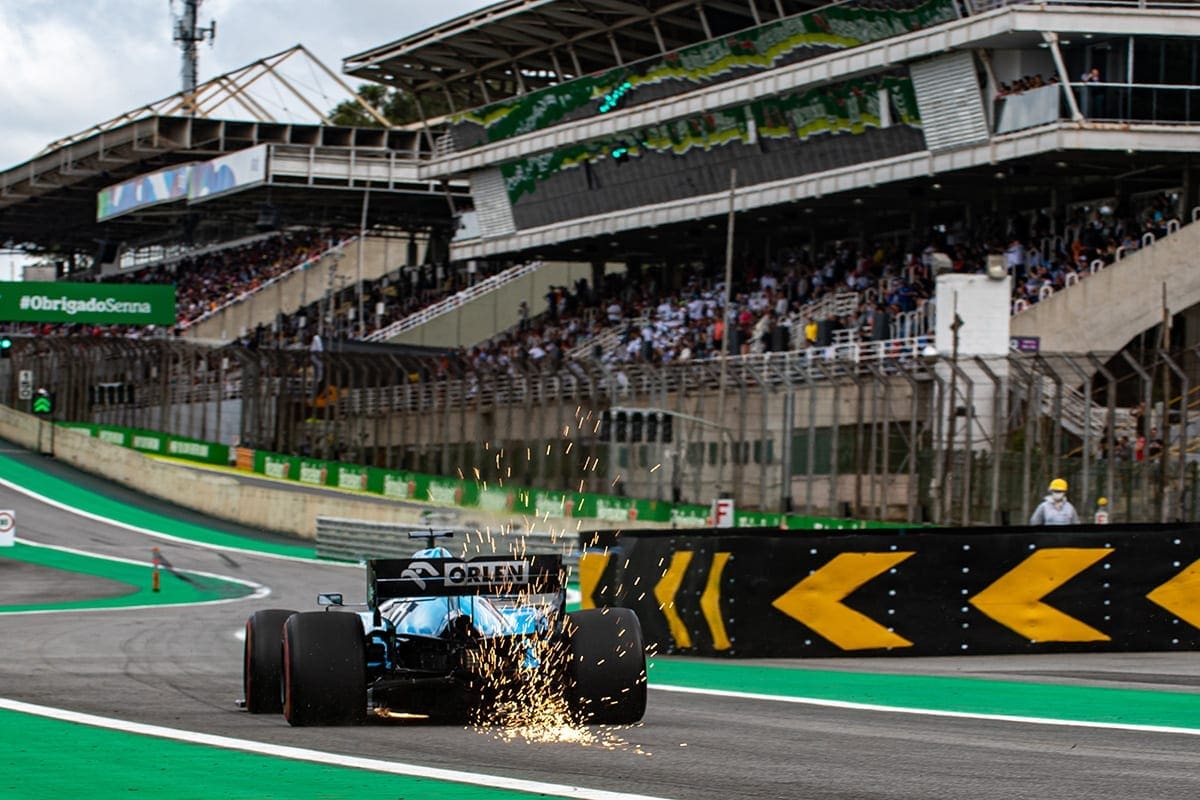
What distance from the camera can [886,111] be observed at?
41750 millimetres

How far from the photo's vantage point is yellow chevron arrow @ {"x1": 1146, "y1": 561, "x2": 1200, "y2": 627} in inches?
587

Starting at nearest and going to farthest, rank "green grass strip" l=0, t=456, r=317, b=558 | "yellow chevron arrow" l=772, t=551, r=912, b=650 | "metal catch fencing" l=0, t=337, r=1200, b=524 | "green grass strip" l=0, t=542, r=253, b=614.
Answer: "yellow chevron arrow" l=772, t=551, r=912, b=650
"green grass strip" l=0, t=542, r=253, b=614
"metal catch fencing" l=0, t=337, r=1200, b=524
"green grass strip" l=0, t=456, r=317, b=558

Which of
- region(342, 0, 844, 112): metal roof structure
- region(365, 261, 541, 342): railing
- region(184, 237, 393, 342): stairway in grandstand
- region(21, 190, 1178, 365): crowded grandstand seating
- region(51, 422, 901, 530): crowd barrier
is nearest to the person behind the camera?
region(51, 422, 901, 530): crowd barrier

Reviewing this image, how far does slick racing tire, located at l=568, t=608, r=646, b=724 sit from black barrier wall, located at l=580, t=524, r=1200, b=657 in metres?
5.21

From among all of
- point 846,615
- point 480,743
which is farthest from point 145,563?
point 480,743

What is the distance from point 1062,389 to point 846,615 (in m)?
14.0

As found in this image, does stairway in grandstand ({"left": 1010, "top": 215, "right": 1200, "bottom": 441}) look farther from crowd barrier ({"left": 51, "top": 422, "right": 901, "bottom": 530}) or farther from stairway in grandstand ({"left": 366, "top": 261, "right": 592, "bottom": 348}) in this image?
stairway in grandstand ({"left": 366, "top": 261, "right": 592, "bottom": 348})

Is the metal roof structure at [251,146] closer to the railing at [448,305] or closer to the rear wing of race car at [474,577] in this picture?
the railing at [448,305]

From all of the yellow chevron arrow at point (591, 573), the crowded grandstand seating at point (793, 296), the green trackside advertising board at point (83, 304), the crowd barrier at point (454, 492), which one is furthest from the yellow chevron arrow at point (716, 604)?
the green trackside advertising board at point (83, 304)

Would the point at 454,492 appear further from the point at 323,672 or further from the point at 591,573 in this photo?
the point at 323,672

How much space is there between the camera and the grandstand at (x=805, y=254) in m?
30.6

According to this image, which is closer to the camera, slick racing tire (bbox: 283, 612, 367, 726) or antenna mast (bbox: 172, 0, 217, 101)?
slick racing tire (bbox: 283, 612, 367, 726)

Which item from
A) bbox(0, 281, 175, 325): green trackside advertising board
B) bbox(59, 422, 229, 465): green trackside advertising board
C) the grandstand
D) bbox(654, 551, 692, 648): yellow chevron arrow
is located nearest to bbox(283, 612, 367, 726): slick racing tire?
bbox(654, 551, 692, 648): yellow chevron arrow

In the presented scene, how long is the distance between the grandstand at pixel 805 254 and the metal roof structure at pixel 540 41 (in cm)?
13
